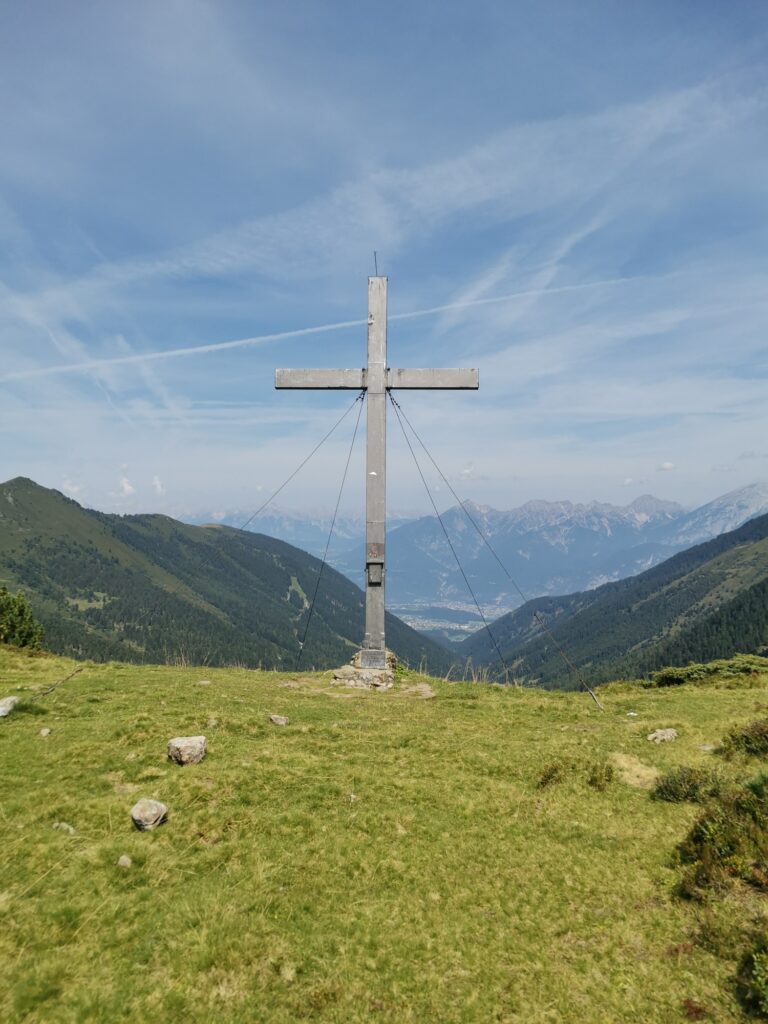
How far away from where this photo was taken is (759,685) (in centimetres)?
2223

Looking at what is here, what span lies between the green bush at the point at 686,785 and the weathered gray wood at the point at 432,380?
15920mm

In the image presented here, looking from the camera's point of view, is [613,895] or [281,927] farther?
[613,895]

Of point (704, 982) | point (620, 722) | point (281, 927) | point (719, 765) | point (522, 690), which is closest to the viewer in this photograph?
point (704, 982)

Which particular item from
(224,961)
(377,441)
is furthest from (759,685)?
(224,961)

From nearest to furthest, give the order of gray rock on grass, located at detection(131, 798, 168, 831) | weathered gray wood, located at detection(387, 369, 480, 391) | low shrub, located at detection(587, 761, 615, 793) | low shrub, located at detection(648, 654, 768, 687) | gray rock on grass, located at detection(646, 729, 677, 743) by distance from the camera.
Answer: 1. gray rock on grass, located at detection(131, 798, 168, 831)
2. low shrub, located at detection(587, 761, 615, 793)
3. gray rock on grass, located at detection(646, 729, 677, 743)
4. weathered gray wood, located at detection(387, 369, 480, 391)
5. low shrub, located at detection(648, 654, 768, 687)

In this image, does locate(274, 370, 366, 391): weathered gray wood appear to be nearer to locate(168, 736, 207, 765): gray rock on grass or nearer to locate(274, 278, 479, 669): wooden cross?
locate(274, 278, 479, 669): wooden cross

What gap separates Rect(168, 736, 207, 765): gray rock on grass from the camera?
10.7 m

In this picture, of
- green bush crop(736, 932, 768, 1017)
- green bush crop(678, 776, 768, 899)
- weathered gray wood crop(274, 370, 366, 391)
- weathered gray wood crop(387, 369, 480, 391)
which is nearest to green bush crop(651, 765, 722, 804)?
green bush crop(678, 776, 768, 899)

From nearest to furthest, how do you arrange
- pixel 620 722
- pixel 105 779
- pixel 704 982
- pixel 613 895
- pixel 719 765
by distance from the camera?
pixel 704 982 → pixel 613 895 → pixel 105 779 → pixel 719 765 → pixel 620 722

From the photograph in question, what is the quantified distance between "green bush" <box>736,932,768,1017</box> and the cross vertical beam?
1655cm

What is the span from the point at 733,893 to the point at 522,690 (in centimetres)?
1498

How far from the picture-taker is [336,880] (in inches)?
309

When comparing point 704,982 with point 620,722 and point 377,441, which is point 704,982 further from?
point 377,441

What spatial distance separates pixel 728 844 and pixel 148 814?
8.63 metres
